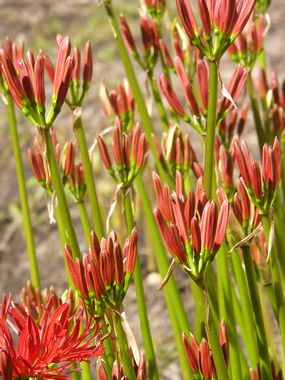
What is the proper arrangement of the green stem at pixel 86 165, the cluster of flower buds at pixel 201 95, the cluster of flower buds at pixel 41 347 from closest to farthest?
1. the cluster of flower buds at pixel 41 347
2. the cluster of flower buds at pixel 201 95
3. the green stem at pixel 86 165

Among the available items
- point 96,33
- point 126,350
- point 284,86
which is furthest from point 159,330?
point 96,33

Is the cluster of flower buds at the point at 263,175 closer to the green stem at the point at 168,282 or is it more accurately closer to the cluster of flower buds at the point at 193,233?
the cluster of flower buds at the point at 193,233

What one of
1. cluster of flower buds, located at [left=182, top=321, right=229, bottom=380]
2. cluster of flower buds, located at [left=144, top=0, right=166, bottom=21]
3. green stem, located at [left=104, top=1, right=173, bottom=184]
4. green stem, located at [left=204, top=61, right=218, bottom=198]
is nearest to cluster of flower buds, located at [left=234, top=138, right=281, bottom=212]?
green stem, located at [left=204, top=61, right=218, bottom=198]

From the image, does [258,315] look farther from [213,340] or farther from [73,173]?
[73,173]

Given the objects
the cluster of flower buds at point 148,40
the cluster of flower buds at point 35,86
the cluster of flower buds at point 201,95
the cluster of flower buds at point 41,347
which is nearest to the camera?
the cluster of flower buds at point 41,347

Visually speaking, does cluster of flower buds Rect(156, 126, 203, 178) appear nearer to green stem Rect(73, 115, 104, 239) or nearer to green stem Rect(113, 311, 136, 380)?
green stem Rect(73, 115, 104, 239)

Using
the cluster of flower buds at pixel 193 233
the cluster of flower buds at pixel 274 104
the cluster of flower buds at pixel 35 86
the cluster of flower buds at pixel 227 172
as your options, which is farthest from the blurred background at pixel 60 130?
the cluster of flower buds at pixel 193 233
